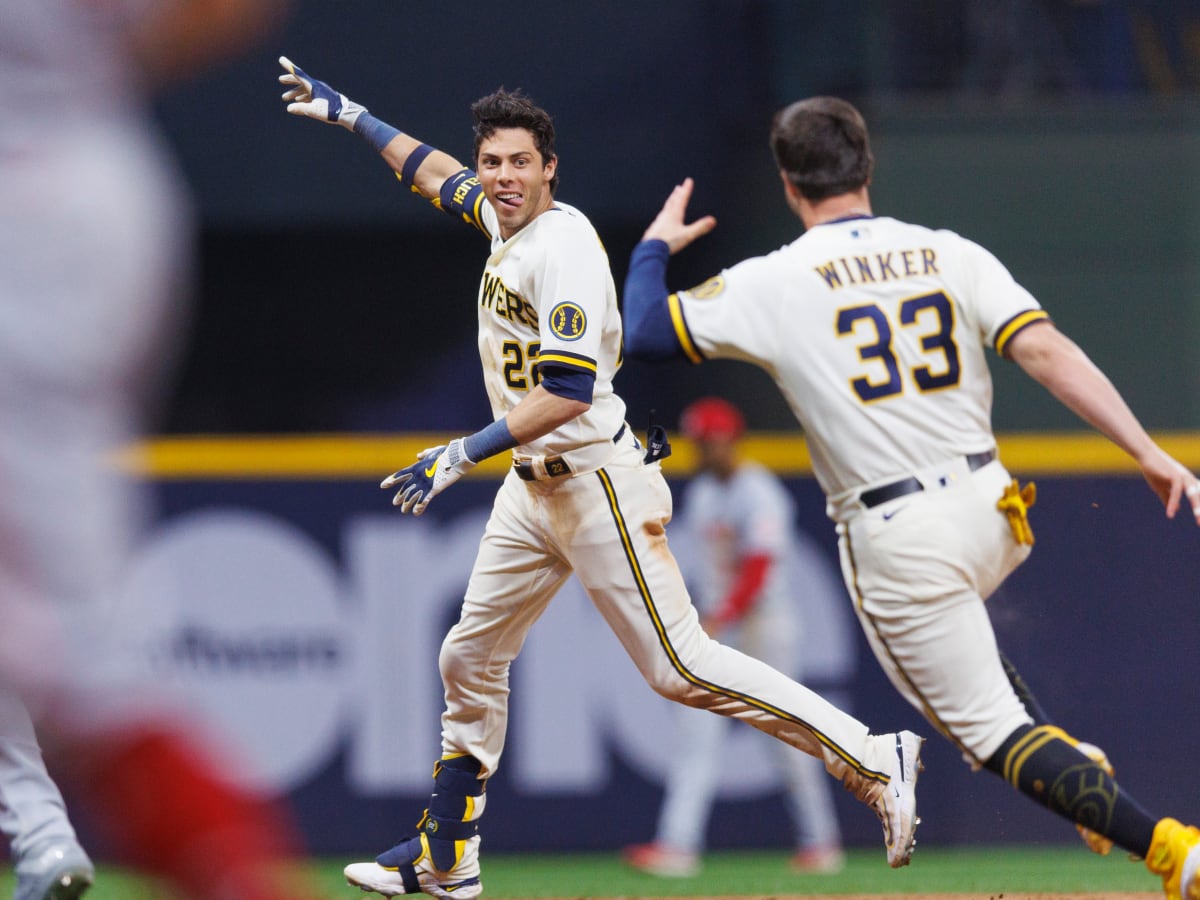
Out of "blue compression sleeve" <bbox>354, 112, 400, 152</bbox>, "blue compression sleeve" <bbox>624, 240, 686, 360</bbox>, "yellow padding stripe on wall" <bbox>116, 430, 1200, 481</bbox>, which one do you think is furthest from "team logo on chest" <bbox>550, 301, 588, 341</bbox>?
"yellow padding stripe on wall" <bbox>116, 430, 1200, 481</bbox>

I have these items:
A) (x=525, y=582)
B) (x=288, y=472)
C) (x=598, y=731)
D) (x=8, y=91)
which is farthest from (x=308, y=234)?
(x=8, y=91)

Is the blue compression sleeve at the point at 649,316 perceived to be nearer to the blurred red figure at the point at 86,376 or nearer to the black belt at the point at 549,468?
the black belt at the point at 549,468

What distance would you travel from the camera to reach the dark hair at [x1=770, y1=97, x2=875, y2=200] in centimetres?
432

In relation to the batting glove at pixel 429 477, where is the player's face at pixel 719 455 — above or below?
below

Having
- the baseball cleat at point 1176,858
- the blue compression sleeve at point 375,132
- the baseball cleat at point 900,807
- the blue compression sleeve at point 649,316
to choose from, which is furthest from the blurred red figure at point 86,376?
the blue compression sleeve at point 375,132

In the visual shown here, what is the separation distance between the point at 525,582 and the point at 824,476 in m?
0.98

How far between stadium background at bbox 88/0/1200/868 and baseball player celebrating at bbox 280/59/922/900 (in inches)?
123

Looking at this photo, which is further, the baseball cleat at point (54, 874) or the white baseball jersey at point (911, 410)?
the white baseball jersey at point (911, 410)

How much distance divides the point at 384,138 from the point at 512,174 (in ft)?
2.89

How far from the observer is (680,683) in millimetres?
4633

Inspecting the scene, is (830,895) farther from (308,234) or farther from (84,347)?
(308,234)

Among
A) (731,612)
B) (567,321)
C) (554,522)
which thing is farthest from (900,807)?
(731,612)

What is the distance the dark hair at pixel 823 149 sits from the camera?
14.2 feet

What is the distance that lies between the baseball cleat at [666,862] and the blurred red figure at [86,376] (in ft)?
17.6
